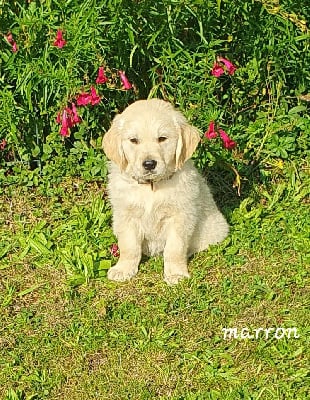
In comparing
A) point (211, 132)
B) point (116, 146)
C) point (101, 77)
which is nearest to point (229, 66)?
point (211, 132)

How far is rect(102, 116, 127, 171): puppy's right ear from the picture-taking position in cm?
515

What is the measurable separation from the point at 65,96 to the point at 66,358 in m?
2.14

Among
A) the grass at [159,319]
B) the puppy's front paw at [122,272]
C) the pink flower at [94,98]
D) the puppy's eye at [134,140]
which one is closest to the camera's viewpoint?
the grass at [159,319]

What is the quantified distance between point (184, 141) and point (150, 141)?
25cm

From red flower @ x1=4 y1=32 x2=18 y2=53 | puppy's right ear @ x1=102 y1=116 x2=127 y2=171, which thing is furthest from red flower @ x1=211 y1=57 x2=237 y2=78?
red flower @ x1=4 y1=32 x2=18 y2=53

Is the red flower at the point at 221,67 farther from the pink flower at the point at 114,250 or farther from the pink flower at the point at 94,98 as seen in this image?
the pink flower at the point at 114,250

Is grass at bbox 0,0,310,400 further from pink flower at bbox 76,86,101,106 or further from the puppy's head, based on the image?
the puppy's head

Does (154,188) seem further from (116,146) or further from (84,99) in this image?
(84,99)

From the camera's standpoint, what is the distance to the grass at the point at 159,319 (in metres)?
4.38

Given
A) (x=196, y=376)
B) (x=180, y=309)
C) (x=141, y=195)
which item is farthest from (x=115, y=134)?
(x=196, y=376)

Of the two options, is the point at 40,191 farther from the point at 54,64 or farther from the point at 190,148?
the point at 190,148

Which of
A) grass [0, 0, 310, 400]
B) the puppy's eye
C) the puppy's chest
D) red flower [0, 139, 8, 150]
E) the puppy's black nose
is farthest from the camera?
red flower [0, 139, 8, 150]

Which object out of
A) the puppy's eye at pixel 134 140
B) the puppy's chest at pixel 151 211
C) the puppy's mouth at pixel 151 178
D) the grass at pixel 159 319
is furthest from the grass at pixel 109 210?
the puppy's eye at pixel 134 140

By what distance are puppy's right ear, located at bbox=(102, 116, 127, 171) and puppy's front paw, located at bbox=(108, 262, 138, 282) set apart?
71 cm
